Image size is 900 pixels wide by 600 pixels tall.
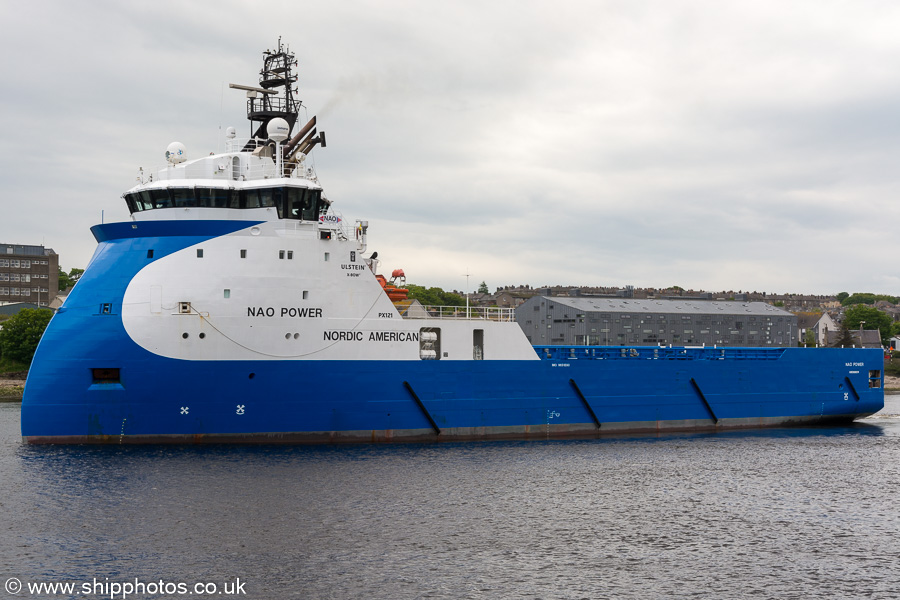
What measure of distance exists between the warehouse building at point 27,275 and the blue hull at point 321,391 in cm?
9709

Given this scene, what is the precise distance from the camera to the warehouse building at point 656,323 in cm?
8788

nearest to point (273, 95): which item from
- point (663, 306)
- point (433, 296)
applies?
point (663, 306)

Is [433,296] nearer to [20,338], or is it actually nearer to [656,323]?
[656,323]

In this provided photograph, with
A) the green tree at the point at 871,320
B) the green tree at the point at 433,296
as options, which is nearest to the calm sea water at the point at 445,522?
the green tree at the point at 433,296

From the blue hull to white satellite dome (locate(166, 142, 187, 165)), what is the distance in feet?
10.1

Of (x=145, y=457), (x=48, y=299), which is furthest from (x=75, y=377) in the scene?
(x=48, y=299)

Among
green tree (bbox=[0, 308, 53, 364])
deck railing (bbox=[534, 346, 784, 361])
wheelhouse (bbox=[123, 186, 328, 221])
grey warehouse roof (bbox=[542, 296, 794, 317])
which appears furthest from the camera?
grey warehouse roof (bbox=[542, 296, 794, 317])

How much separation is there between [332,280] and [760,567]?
17562 mm

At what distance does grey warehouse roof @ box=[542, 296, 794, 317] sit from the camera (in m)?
89.7

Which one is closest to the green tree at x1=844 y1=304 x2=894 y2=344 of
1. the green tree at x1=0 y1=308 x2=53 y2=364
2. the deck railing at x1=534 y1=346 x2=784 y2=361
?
the deck railing at x1=534 y1=346 x2=784 y2=361

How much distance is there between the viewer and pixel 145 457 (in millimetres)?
25578

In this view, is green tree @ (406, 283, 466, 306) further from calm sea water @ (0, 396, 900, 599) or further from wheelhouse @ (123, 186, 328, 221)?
calm sea water @ (0, 396, 900, 599)

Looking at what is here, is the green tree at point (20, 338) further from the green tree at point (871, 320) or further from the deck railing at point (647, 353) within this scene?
the green tree at point (871, 320)

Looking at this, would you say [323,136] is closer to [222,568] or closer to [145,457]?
[145,457]
